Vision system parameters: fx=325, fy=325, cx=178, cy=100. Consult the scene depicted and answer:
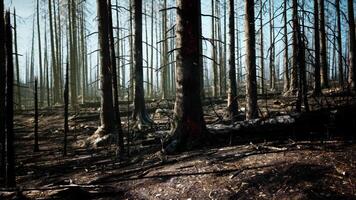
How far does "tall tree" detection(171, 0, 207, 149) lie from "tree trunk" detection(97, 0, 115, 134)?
5406mm

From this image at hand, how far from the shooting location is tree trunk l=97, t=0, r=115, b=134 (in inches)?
463

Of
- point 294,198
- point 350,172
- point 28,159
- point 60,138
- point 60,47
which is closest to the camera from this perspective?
point 294,198

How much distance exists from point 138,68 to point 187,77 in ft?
21.1

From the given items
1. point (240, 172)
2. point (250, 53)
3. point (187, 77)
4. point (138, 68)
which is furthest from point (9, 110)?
point (250, 53)

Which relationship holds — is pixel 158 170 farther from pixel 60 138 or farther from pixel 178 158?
pixel 60 138

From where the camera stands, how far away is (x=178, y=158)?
6355 millimetres

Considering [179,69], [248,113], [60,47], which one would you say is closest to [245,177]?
[179,69]

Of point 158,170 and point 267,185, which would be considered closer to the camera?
point 267,185

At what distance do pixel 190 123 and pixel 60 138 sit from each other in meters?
10.0

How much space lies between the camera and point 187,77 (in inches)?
274

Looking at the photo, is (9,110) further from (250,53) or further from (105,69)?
(250,53)

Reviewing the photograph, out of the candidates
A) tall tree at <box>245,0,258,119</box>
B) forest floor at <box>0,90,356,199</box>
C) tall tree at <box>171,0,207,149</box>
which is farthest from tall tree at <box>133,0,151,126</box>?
tall tree at <box>171,0,207,149</box>

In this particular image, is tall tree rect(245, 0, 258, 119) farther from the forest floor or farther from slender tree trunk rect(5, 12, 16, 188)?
slender tree trunk rect(5, 12, 16, 188)

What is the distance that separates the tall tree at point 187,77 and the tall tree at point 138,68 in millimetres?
6014
